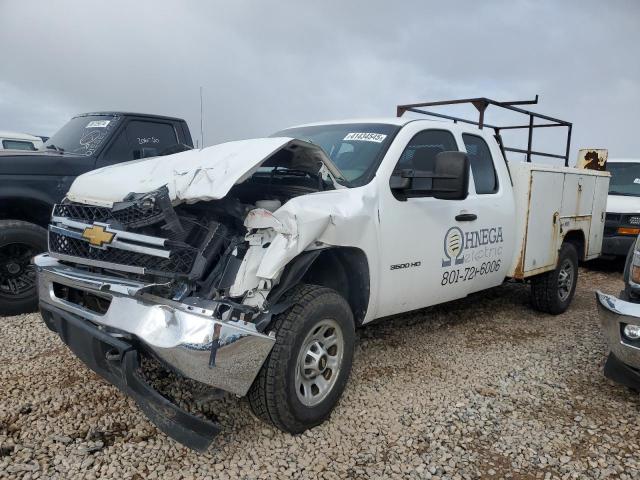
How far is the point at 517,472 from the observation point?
107 inches

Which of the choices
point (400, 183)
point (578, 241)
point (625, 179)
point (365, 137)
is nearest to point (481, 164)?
point (365, 137)

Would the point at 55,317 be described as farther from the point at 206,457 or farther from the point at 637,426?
the point at 637,426

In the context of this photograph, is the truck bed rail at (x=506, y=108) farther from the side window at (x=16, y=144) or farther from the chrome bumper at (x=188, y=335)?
the side window at (x=16, y=144)

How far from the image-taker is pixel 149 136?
5.80 m

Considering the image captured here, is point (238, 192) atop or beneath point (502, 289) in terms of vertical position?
atop

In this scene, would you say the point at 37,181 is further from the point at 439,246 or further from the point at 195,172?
the point at 439,246

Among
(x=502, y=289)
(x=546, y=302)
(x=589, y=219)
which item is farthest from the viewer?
(x=502, y=289)

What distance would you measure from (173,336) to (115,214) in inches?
31.7

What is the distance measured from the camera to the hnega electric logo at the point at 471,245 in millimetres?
3934

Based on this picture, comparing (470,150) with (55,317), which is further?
(470,150)

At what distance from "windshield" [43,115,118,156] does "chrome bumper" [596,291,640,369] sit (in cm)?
487

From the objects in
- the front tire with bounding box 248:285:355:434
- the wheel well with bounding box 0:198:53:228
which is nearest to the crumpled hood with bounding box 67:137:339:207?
the front tire with bounding box 248:285:355:434

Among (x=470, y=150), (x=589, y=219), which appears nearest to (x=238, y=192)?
(x=470, y=150)

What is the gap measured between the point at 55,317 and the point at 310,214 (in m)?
1.57
